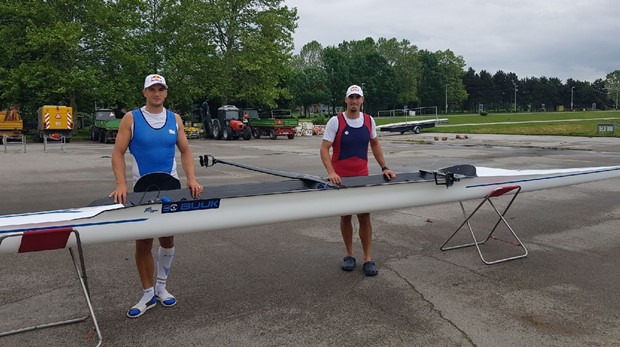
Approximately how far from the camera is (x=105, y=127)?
30000 mm

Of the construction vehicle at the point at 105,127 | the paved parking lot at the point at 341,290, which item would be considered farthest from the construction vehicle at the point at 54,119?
the paved parking lot at the point at 341,290

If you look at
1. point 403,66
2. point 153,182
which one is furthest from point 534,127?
point 403,66

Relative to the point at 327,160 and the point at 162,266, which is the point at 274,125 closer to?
the point at 327,160

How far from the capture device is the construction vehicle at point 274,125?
3244cm

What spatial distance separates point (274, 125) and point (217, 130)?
3.92 meters

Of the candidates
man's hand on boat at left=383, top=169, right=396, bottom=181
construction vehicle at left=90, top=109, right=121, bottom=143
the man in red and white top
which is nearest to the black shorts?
the man in red and white top

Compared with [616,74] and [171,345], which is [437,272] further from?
[616,74]

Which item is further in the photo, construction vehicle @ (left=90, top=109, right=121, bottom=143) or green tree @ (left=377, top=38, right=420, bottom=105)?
green tree @ (left=377, top=38, right=420, bottom=105)

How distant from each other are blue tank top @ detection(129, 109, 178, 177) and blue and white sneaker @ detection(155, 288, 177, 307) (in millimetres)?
1026

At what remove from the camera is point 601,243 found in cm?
591

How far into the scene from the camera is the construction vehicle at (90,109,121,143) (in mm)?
29719

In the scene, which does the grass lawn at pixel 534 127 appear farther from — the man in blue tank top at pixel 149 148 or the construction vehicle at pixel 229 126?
the man in blue tank top at pixel 149 148

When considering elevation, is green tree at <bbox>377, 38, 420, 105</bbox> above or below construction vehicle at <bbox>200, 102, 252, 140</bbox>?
above

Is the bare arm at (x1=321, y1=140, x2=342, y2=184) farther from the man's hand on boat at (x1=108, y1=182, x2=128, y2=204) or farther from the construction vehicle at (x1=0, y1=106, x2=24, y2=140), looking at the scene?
the construction vehicle at (x1=0, y1=106, x2=24, y2=140)
